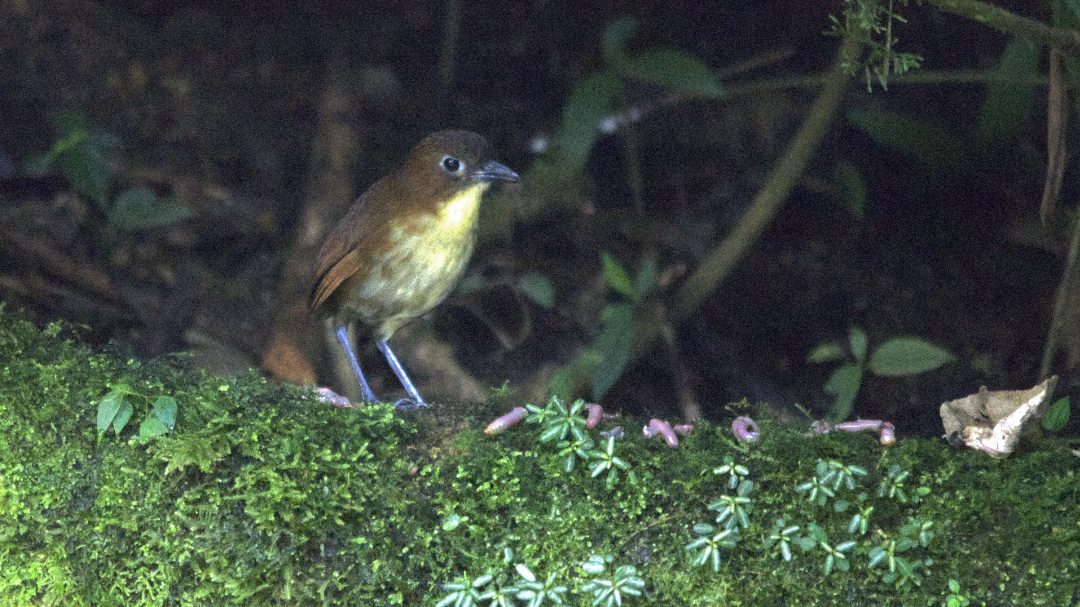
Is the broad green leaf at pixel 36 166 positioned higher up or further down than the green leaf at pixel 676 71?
further down

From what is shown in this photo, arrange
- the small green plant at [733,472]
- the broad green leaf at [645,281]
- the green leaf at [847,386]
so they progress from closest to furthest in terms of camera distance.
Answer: the small green plant at [733,472], the green leaf at [847,386], the broad green leaf at [645,281]

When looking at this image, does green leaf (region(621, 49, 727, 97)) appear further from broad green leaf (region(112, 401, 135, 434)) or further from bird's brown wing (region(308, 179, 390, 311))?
broad green leaf (region(112, 401, 135, 434))

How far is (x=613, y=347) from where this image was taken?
183 inches

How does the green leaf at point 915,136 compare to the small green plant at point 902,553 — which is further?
the green leaf at point 915,136

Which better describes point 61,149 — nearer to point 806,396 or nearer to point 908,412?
point 806,396

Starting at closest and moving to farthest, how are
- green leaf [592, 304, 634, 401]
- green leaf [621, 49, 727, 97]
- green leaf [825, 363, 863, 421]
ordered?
1. green leaf [825, 363, 863, 421]
2. green leaf [592, 304, 634, 401]
3. green leaf [621, 49, 727, 97]

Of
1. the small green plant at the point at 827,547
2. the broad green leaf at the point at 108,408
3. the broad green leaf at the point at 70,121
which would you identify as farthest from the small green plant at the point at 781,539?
the broad green leaf at the point at 70,121

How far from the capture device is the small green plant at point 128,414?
3.01m

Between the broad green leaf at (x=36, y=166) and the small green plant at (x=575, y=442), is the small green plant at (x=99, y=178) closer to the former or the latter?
the broad green leaf at (x=36, y=166)

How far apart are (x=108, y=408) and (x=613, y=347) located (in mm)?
2068

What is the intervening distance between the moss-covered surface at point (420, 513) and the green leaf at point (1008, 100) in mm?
2167

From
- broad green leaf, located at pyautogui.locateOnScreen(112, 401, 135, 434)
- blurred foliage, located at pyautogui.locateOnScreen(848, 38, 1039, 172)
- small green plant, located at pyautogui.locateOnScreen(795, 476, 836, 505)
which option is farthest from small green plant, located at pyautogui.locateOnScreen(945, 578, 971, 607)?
blurred foliage, located at pyautogui.locateOnScreen(848, 38, 1039, 172)

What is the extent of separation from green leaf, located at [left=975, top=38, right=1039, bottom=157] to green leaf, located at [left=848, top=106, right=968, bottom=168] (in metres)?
0.11

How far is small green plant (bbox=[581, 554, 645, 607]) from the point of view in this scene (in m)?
2.81
